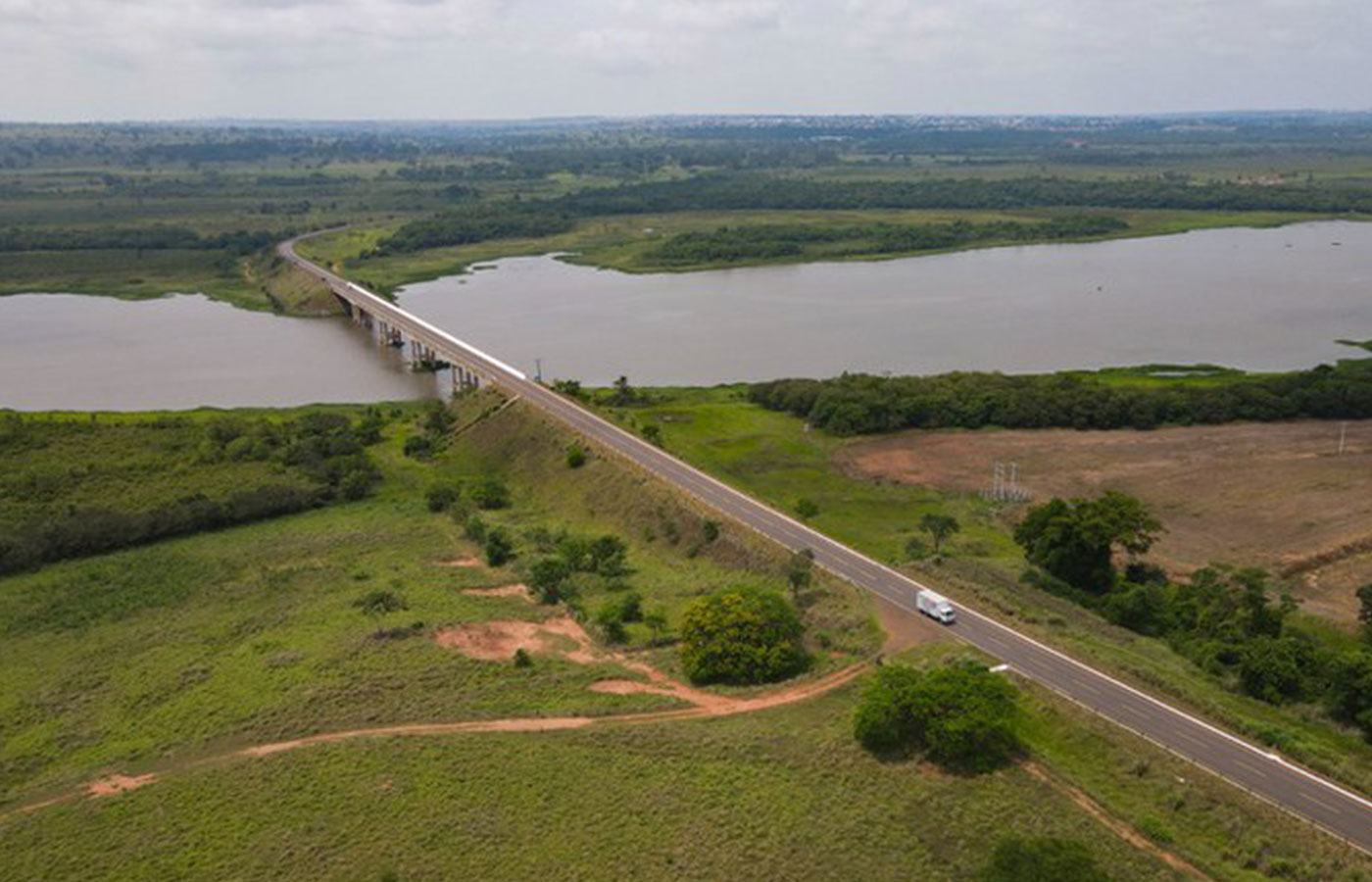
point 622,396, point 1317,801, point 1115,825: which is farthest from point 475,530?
point 1317,801

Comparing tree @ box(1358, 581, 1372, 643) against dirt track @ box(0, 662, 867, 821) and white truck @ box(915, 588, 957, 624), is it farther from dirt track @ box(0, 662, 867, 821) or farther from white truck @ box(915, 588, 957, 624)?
dirt track @ box(0, 662, 867, 821)

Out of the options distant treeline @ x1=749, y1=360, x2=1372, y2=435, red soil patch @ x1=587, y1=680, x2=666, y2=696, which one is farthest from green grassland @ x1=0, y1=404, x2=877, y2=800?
distant treeline @ x1=749, y1=360, x2=1372, y2=435

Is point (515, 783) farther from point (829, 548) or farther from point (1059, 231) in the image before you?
point (1059, 231)

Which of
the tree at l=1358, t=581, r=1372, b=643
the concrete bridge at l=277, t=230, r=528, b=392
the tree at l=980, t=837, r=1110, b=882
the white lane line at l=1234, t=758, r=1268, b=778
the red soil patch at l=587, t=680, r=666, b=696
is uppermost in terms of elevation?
the concrete bridge at l=277, t=230, r=528, b=392

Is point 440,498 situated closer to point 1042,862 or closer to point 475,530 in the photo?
point 475,530

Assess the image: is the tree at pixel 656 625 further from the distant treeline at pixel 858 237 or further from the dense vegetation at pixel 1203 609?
the distant treeline at pixel 858 237

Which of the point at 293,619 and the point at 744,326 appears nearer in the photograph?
the point at 293,619
